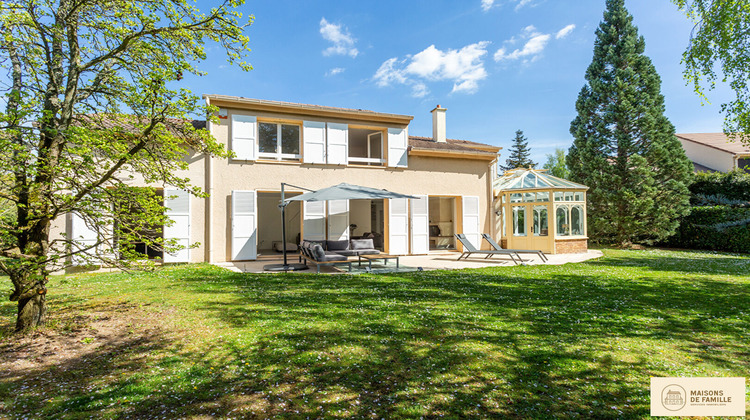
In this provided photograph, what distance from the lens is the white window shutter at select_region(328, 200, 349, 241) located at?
12680 millimetres

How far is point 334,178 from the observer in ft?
42.5

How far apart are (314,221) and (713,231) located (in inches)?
651

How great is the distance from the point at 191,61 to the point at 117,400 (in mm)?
3928

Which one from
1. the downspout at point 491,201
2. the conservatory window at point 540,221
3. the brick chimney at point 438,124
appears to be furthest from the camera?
the brick chimney at point 438,124

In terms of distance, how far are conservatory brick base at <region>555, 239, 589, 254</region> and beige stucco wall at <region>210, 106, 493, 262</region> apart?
8.45 feet

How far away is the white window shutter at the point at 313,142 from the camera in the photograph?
12.6m

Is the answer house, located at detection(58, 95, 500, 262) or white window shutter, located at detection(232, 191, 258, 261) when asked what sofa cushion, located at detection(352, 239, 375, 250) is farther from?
white window shutter, located at detection(232, 191, 258, 261)

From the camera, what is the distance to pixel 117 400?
2.66 m

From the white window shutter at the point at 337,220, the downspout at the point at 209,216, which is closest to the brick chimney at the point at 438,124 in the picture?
the white window shutter at the point at 337,220

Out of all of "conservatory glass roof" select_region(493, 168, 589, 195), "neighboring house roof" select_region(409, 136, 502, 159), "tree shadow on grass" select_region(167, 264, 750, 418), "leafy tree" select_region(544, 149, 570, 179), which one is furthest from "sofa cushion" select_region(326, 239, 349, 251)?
"leafy tree" select_region(544, 149, 570, 179)

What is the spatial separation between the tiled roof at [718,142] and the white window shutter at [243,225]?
2579cm

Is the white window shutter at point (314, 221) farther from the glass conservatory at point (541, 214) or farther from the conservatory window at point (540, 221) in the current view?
the conservatory window at point (540, 221)

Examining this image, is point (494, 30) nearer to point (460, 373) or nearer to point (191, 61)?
point (191, 61)

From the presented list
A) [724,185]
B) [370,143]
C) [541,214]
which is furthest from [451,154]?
[724,185]
